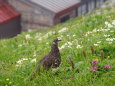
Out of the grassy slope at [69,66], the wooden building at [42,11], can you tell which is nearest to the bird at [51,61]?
the grassy slope at [69,66]

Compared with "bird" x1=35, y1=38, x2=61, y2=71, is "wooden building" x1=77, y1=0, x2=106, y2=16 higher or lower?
higher

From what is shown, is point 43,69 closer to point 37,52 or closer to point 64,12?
point 37,52

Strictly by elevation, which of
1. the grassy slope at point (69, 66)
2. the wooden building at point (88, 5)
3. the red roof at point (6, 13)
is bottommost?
the grassy slope at point (69, 66)

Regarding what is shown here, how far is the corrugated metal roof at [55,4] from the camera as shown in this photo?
2463 centimetres

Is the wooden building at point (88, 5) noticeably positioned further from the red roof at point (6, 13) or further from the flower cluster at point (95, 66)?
the flower cluster at point (95, 66)

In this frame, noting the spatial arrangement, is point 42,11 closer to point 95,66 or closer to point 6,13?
point 6,13

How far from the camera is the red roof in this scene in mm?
24272

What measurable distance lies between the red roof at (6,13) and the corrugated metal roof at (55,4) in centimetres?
215

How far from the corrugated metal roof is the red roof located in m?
2.15

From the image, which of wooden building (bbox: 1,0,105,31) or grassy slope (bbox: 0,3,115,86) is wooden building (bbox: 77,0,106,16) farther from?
grassy slope (bbox: 0,3,115,86)

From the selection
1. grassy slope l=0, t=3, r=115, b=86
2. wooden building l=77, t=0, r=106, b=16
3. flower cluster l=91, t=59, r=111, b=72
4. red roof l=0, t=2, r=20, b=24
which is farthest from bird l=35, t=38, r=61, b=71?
wooden building l=77, t=0, r=106, b=16

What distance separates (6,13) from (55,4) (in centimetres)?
442

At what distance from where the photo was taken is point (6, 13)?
Result: 993 inches

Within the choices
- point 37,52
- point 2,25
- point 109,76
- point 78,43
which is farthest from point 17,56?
point 2,25
